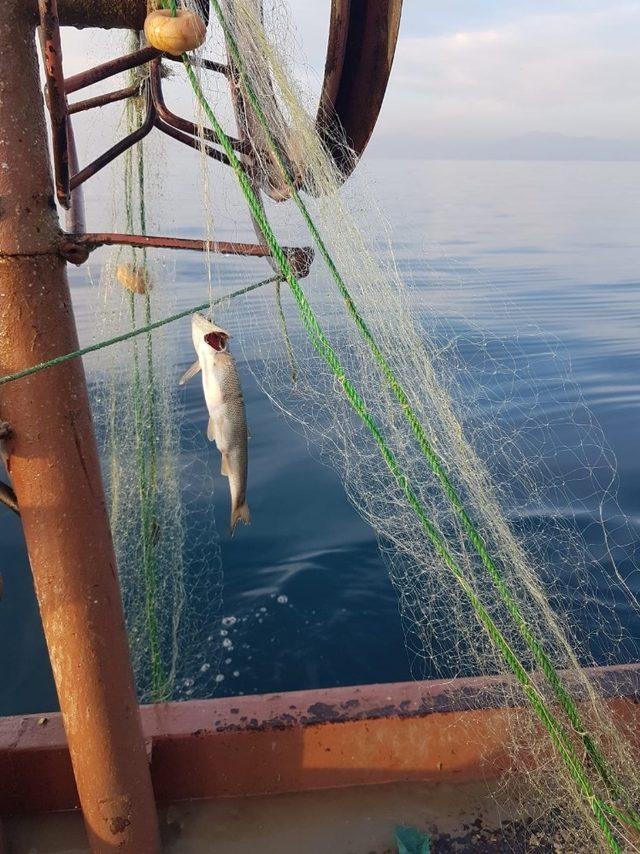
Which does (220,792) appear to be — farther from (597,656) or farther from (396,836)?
(597,656)

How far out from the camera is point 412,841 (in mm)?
2836

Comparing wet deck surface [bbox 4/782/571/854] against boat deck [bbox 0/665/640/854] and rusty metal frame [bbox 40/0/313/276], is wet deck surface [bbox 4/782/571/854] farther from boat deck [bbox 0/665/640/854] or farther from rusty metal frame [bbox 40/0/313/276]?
rusty metal frame [bbox 40/0/313/276]

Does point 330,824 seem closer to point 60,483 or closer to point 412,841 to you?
point 412,841

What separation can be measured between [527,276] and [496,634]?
17635 mm

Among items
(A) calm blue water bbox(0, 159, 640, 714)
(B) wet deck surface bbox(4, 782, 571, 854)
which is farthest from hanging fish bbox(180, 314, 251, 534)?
(B) wet deck surface bbox(4, 782, 571, 854)

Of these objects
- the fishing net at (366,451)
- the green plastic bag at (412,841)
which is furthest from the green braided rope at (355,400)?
the green plastic bag at (412,841)

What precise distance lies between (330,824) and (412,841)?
41 cm

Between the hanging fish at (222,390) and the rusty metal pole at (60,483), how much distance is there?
1.64ft

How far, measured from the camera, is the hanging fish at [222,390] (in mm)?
2621

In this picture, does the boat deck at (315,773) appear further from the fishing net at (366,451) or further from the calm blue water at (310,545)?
the calm blue water at (310,545)

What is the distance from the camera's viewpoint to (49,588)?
2.37 meters

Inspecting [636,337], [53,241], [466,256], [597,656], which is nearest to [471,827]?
[597,656]

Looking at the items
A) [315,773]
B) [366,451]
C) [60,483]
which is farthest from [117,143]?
[366,451]

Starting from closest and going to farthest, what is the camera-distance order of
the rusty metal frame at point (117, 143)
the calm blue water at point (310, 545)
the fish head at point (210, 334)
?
the rusty metal frame at point (117, 143), the fish head at point (210, 334), the calm blue water at point (310, 545)
